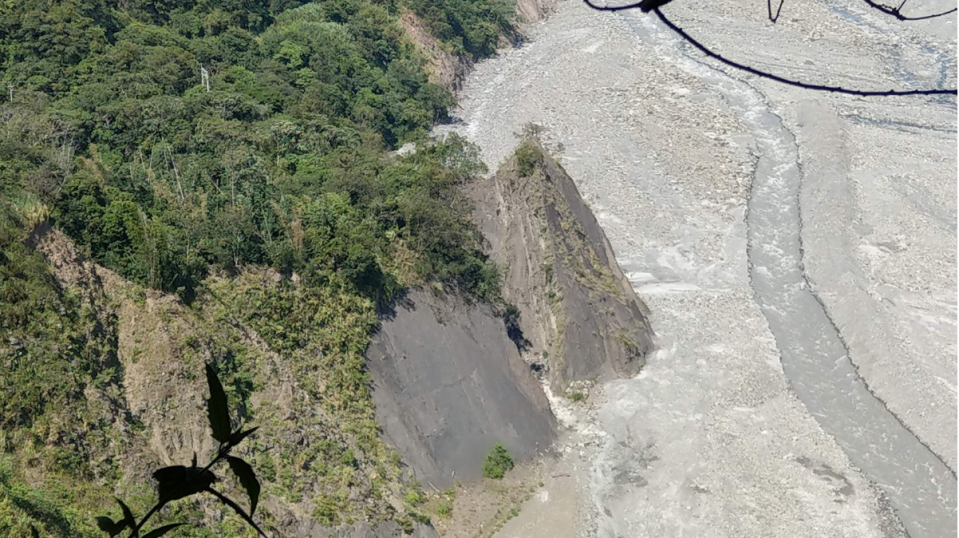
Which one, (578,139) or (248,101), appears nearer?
(248,101)

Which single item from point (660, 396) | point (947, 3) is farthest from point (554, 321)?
point (947, 3)

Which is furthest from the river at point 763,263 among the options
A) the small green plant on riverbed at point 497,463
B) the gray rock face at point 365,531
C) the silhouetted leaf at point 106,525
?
the silhouetted leaf at point 106,525

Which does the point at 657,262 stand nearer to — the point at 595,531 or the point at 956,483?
the point at 956,483

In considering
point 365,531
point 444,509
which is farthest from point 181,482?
point 444,509

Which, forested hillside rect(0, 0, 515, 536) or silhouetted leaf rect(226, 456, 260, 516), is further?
forested hillside rect(0, 0, 515, 536)

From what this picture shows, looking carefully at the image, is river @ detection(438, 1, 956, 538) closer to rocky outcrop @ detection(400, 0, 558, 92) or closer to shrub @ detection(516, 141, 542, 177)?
rocky outcrop @ detection(400, 0, 558, 92)

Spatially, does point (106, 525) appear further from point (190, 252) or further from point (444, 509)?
point (190, 252)

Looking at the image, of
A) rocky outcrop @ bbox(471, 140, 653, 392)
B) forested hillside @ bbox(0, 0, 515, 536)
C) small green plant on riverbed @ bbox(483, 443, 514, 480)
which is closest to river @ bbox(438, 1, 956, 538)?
rocky outcrop @ bbox(471, 140, 653, 392)

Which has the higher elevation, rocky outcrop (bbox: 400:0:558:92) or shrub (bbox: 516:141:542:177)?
shrub (bbox: 516:141:542:177)
